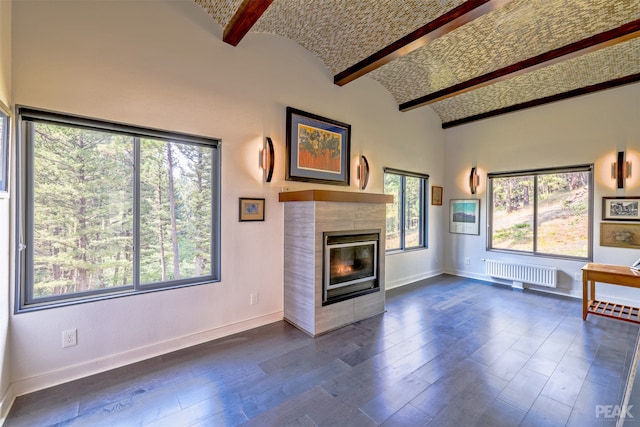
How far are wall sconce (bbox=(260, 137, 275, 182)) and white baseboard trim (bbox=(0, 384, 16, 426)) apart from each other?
272 centimetres

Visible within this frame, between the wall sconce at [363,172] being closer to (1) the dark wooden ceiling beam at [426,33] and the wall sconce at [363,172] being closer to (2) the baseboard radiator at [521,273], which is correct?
(1) the dark wooden ceiling beam at [426,33]

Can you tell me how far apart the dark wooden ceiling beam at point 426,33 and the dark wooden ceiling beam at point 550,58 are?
158 cm

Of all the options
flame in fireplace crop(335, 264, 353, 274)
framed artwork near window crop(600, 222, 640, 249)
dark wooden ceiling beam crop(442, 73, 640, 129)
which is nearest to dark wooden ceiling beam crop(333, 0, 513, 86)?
flame in fireplace crop(335, 264, 353, 274)

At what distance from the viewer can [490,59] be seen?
370cm

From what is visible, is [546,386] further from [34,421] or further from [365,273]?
[34,421]

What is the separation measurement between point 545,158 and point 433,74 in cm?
261

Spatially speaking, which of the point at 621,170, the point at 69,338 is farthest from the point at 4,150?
the point at 621,170

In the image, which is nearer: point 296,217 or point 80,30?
point 80,30

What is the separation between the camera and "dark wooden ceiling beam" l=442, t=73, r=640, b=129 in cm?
398

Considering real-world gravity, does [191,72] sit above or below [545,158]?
above

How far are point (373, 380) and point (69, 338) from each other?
256cm

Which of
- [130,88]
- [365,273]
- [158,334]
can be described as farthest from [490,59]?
[158,334]

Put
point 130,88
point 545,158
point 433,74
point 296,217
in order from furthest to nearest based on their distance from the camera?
point 545,158 → point 433,74 → point 296,217 → point 130,88

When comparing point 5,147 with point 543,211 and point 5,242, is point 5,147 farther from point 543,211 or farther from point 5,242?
point 543,211
